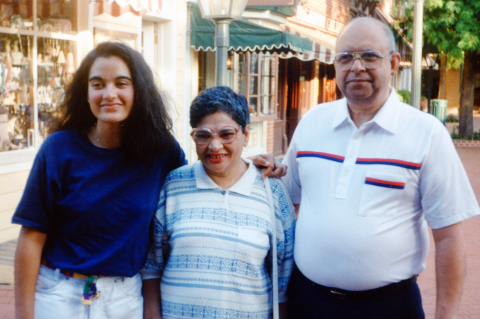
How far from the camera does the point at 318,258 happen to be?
7.74 feet

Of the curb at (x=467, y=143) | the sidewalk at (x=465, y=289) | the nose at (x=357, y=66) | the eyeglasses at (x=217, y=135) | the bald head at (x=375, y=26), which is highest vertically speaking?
the bald head at (x=375, y=26)

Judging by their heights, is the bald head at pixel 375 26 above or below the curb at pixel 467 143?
above

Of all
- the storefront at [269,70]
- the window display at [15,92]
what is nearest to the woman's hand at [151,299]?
the window display at [15,92]

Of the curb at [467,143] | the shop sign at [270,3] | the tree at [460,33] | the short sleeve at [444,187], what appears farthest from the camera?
the curb at [467,143]

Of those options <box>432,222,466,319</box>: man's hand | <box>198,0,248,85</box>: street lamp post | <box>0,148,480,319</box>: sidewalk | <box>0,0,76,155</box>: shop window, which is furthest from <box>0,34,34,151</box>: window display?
<box>432,222,466,319</box>: man's hand

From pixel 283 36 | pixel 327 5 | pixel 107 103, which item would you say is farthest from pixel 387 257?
pixel 327 5

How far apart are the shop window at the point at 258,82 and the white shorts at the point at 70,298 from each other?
366 inches

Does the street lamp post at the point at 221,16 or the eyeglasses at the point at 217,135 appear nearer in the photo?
the eyeglasses at the point at 217,135

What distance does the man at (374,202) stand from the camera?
2.22 meters

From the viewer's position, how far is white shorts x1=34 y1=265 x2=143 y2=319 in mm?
2133

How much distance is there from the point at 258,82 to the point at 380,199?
10239mm

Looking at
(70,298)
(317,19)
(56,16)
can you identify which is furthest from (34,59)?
(317,19)

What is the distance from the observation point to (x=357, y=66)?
7.77 feet

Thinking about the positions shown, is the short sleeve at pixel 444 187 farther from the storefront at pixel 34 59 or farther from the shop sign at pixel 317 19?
the shop sign at pixel 317 19
